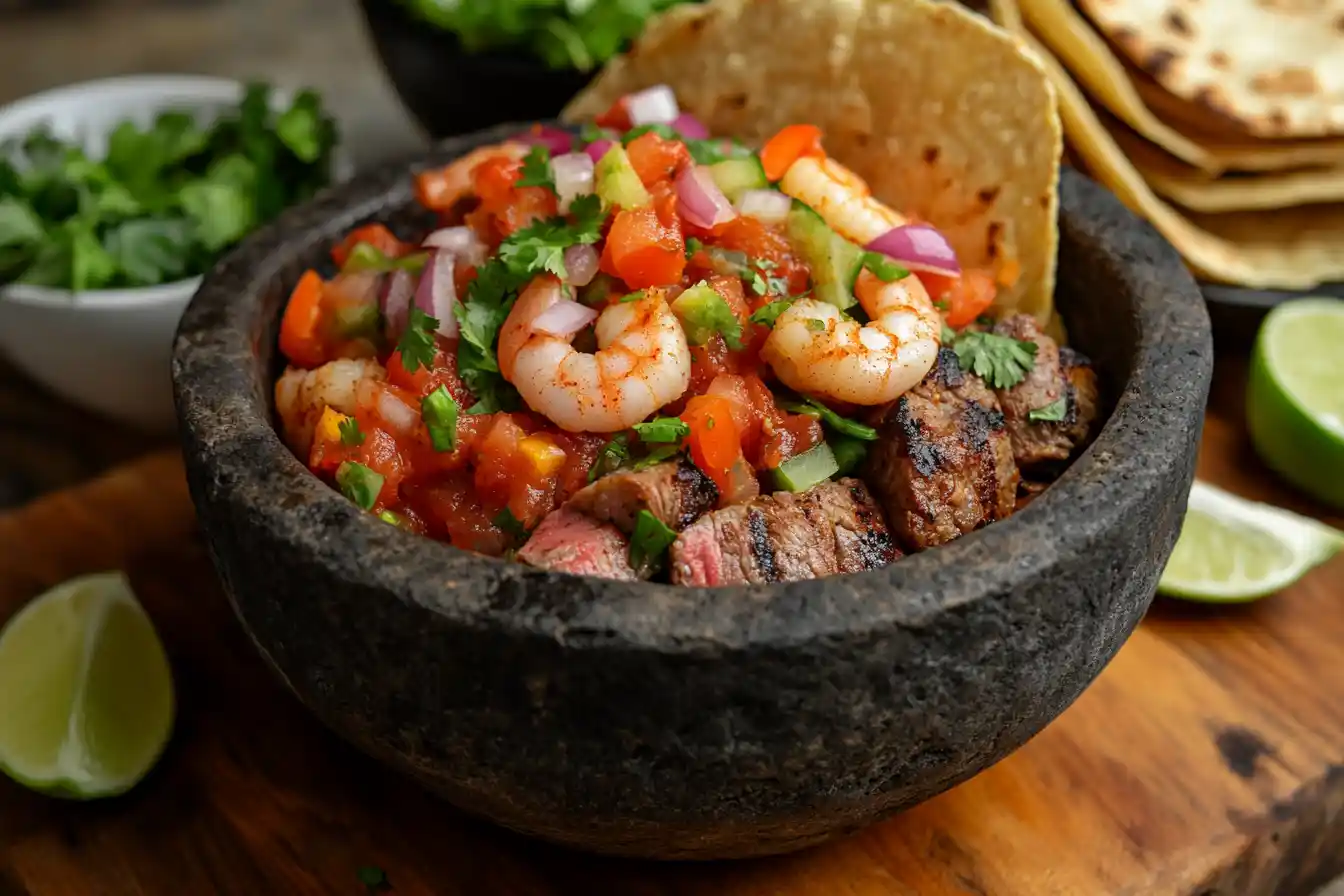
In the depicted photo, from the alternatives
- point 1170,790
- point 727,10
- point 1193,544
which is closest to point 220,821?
point 1170,790

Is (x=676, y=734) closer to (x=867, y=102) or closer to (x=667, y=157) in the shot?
(x=667, y=157)

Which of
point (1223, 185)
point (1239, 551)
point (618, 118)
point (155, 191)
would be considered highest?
point (618, 118)

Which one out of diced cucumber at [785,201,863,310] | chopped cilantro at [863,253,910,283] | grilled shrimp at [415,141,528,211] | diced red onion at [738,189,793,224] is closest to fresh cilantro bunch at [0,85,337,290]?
grilled shrimp at [415,141,528,211]

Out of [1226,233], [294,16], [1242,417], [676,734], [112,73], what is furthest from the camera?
[294,16]

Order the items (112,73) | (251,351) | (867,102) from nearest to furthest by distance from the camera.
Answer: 1. (251,351)
2. (867,102)
3. (112,73)

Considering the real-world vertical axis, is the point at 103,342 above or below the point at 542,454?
below

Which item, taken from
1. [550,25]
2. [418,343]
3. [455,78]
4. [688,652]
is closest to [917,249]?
[418,343]

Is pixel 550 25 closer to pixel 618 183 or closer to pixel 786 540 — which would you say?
pixel 618 183

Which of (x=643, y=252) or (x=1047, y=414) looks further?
(x=1047, y=414)
